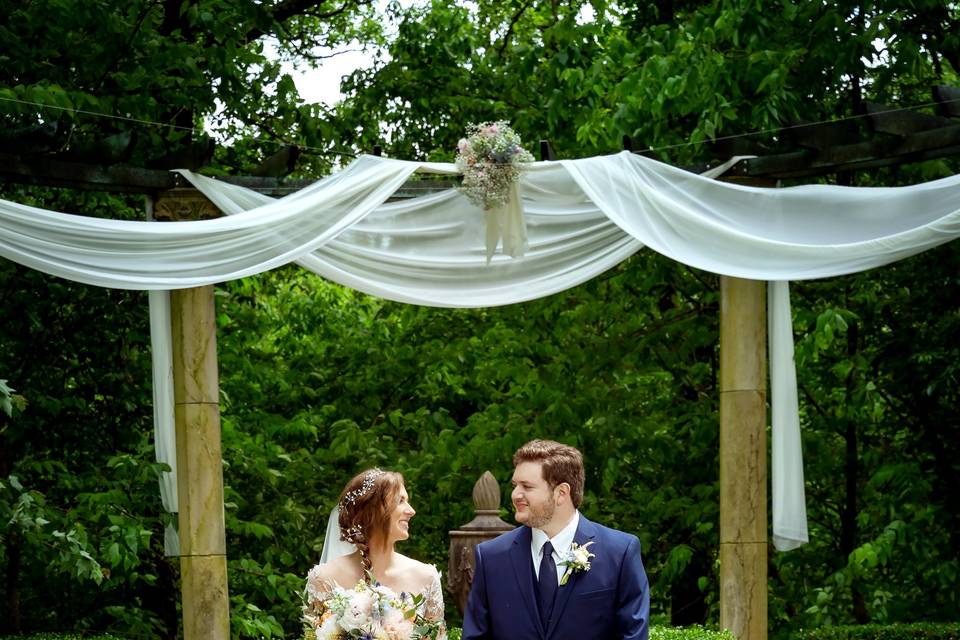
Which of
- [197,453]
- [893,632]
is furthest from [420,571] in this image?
[893,632]

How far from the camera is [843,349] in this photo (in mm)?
10773

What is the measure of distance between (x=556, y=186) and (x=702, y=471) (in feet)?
11.6

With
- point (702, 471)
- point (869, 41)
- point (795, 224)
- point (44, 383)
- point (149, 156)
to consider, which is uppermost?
point (869, 41)

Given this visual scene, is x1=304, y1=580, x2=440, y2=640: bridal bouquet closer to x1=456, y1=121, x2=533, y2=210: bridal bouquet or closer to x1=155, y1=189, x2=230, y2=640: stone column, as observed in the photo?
x1=456, y1=121, x2=533, y2=210: bridal bouquet

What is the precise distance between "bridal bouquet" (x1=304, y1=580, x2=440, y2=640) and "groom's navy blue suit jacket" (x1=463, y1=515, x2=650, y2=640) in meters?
0.33

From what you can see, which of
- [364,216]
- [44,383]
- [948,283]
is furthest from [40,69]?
[948,283]

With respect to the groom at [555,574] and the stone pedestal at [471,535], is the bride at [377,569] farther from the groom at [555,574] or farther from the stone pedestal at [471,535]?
the stone pedestal at [471,535]

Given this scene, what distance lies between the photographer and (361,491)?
445 centimetres

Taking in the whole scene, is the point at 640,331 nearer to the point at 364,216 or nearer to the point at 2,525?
the point at 364,216

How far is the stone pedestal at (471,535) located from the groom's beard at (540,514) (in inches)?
105

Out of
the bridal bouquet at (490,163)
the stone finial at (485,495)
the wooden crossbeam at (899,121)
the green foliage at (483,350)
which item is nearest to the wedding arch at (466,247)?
the bridal bouquet at (490,163)

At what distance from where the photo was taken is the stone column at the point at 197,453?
7.72 metres

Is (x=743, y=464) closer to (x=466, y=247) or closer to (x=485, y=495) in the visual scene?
(x=485, y=495)

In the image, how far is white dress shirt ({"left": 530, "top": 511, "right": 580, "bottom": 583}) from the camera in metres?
3.95
